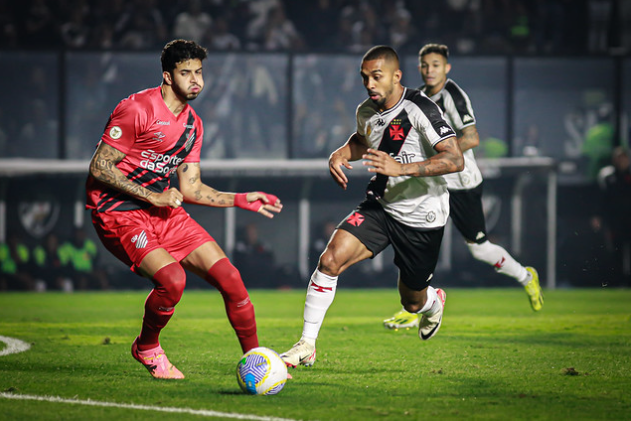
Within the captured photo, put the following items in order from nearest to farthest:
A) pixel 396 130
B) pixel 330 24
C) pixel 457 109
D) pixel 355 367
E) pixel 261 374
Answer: pixel 261 374, pixel 396 130, pixel 355 367, pixel 457 109, pixel 330 24

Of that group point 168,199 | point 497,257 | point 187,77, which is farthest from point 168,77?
point 497,257

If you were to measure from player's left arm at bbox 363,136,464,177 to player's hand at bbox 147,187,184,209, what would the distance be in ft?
3.96

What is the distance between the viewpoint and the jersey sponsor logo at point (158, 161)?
206 inches

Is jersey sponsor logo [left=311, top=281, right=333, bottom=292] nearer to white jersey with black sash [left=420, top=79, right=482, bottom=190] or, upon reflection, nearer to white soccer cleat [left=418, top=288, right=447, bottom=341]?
white soccer cleat [left=418, top=288, right=447, bottom=341]

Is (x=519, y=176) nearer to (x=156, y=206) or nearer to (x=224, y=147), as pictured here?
(x=224, y=147)

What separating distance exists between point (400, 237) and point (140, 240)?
1.83m

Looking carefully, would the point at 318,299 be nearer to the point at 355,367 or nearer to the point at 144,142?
the point at 355,367

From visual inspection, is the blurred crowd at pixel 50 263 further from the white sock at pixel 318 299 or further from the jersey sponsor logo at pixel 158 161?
the white sock at pixel 318 299

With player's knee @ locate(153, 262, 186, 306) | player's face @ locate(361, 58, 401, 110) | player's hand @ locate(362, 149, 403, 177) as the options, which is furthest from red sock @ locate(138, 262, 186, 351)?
player's face @ locate(361, 58, 401, 110)

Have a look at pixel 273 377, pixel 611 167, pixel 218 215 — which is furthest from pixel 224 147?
pixel 273 377

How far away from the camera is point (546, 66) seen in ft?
52.7

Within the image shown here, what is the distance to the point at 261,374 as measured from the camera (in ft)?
15.3

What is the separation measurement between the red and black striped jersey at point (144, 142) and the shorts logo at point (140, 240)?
0.23 metres

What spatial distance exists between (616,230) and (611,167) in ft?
3.88
